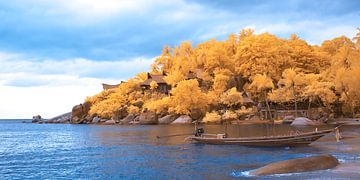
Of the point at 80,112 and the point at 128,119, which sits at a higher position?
the point at 80,112

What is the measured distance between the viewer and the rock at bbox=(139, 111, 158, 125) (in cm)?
8329

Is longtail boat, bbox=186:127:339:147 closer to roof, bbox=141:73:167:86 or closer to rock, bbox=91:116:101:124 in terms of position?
roof, bbox=141:73:167:86

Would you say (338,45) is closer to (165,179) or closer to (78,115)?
(78,115)

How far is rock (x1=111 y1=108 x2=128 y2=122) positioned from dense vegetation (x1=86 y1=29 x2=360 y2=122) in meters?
0.78

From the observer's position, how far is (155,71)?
399 ft

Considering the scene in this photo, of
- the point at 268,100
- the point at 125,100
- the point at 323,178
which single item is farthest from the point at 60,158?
the point at 125,100

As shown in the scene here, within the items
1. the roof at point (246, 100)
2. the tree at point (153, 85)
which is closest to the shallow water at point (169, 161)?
the roof at point (246, 100)

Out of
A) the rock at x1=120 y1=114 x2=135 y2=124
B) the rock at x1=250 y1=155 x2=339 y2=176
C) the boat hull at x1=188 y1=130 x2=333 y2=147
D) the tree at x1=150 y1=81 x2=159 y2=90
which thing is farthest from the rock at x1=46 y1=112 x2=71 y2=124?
the rock at x1=250 y1=155 x2=339 y2=176

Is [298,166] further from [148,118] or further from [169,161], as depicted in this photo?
[148,118]

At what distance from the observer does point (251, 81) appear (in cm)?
8469

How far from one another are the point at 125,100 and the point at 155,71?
27.1 meters

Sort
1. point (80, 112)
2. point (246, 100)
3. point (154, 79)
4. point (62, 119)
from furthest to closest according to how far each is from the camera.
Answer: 1. point (62, 119)
2. point (80, 112)
3. point (154, 79)
4. point (246, 100)

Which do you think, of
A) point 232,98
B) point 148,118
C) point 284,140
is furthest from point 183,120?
point 284,140

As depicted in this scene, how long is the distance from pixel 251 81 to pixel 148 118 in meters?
24.6
